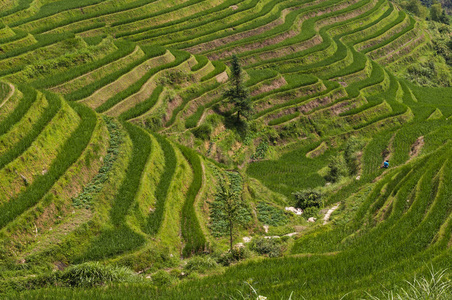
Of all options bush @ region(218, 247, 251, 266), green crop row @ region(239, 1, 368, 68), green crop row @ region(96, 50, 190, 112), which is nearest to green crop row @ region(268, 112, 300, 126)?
green crop row @ region(96, 50, 190, 112)

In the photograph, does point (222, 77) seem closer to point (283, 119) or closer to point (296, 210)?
point (283, 119)

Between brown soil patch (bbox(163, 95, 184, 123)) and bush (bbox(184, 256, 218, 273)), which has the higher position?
brown soil patch (bbox(163, 95, 184, 123))

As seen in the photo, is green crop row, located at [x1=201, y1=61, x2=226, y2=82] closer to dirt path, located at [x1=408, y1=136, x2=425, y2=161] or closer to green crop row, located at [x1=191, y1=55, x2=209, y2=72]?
green crop row, located at [x1=191, y1=55, x2=209, y2=72]

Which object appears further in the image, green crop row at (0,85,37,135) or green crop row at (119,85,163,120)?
green crop row at (119,85,163,120)

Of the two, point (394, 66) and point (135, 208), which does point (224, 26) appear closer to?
point (394, 66)

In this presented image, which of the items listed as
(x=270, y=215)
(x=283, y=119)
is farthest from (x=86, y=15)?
(x=270, y=215)

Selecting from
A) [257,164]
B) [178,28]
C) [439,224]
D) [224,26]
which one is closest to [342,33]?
[224,26]

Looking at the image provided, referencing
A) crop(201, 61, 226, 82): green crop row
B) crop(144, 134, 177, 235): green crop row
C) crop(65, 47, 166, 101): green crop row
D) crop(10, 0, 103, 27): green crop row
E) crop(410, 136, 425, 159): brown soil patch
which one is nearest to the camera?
crop(144, 134, 177, 235): green crop row

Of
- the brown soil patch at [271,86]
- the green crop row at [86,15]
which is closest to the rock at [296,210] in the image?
the brown soil patch at [271,86]
